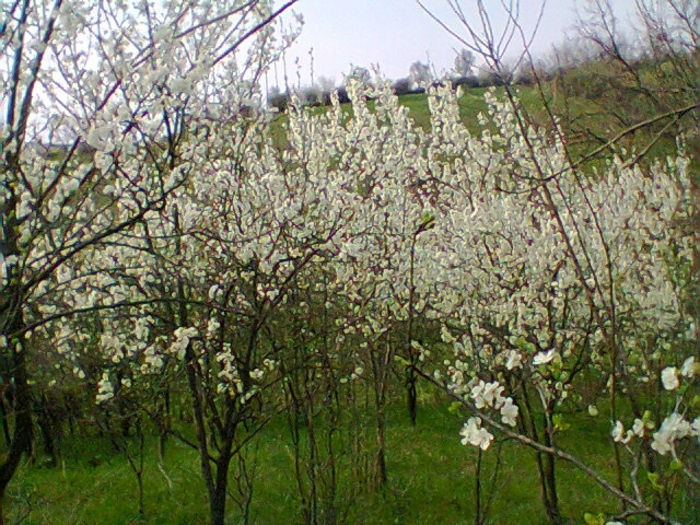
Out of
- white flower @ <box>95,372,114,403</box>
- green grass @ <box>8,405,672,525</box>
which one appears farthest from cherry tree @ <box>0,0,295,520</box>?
green grass @ <box>8,405,672,525</box>

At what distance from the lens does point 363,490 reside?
6.46 metres

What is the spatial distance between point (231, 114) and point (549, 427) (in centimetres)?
404

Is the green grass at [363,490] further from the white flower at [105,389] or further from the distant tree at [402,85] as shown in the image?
the distant tree at [402,85]

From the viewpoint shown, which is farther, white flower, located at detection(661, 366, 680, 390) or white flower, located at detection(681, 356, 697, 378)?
white flower, located at detection(661, 366, 680, 390)

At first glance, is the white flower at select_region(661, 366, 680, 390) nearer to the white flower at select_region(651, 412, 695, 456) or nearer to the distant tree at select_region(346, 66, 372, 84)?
the white flower at select_region(651, 412, 695, 456)

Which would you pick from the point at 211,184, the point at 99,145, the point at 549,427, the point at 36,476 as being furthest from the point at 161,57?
the point at 36,476

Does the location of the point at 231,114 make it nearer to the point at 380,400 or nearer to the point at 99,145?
the point at 99,145

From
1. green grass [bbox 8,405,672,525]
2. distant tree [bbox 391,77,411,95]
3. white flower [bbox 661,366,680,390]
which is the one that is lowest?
green grass [bbox 8,405,672,525]

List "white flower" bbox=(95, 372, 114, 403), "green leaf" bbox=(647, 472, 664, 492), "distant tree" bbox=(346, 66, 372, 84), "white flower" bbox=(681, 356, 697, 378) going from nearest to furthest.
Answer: "white flower" bbox=(681, 356, 697, 378) < "green leaf" bbox=(647, 472, 664, 492) < "white flower" bbox=(95, 372, 114, 403) < "distant tree" bbox=(346, 66, 372, 84)

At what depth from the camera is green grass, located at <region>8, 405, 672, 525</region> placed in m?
6.27

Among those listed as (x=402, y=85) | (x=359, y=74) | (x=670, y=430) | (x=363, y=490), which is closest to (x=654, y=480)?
(x=670, y=430)

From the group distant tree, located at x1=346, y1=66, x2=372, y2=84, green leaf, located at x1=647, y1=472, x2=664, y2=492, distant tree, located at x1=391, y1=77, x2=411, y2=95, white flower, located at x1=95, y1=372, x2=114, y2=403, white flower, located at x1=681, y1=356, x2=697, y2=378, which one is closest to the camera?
white flower, located at x1=681, y1=356, x2=697, y2=378

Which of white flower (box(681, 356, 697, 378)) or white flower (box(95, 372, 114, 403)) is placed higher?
white flower (box(681, 356, 697, 378))

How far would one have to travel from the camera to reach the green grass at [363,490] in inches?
247
